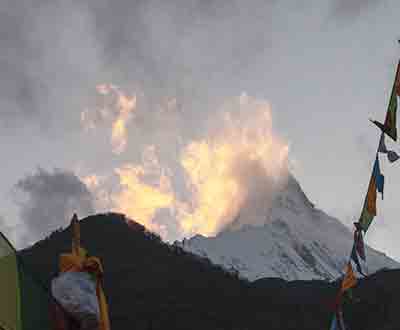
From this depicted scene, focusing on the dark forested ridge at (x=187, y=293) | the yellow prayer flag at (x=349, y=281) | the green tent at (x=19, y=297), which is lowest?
the green tent at (x=19, y=297)

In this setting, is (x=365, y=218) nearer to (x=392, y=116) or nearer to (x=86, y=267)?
(x=392, y=116)

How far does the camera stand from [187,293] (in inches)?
2768

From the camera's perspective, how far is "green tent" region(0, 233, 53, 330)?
22.5 ft

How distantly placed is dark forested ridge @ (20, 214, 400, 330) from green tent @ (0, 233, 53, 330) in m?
51.9

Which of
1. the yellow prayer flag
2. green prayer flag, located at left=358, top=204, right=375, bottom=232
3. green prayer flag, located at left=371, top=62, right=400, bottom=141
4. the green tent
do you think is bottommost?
the green tent

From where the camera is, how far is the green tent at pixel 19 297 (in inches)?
270

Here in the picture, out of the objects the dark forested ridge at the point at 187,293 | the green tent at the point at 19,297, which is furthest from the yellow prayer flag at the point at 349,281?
the dark forested ridge at the point at 187,293

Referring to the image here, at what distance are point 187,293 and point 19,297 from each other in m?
64.3

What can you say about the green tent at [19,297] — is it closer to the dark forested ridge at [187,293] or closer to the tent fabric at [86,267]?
the tent fabric at [86,267]

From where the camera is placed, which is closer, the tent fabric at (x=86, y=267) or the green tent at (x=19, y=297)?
the green tent at (x=19, y=297)

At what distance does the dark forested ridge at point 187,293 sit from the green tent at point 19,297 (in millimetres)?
51917

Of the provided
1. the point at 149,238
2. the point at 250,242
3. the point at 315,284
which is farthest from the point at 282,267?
the point at 149,238

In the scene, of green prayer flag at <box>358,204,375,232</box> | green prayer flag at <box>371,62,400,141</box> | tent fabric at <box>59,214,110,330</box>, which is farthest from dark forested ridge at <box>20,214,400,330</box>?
tent fabric at <box>59,214,110,330</box>

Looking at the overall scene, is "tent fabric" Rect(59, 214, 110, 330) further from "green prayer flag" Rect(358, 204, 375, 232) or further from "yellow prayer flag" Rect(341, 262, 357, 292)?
"green prayer flag" Rect(358, 204, 375, 232)
